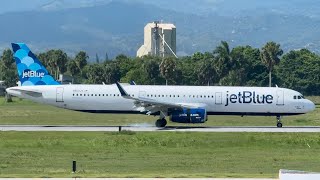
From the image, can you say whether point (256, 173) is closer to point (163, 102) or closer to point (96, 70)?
point (163, 102)

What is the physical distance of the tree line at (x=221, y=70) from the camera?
138 m

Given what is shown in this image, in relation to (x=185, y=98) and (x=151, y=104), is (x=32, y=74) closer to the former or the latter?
(x=151, y=104)

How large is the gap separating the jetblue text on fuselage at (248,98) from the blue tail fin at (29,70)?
12.8 meters

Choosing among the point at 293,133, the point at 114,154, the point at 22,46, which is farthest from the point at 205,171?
the point at 22,46

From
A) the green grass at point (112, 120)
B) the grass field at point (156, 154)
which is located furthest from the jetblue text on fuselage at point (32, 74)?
the grass field at point (156, 154)

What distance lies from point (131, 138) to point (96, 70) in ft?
309

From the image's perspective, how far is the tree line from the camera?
138250 mm

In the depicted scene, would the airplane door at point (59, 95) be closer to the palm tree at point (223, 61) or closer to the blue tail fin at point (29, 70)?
the blue tail fin at point (29, 70)

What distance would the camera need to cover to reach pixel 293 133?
54969mm

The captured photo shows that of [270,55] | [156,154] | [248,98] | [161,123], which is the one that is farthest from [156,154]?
[270,55]

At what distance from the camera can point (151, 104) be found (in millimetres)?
61000

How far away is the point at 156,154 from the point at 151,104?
16530mm

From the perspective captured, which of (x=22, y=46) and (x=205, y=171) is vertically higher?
(x=22, y=46)

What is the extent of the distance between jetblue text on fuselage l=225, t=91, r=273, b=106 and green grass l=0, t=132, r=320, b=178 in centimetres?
864
